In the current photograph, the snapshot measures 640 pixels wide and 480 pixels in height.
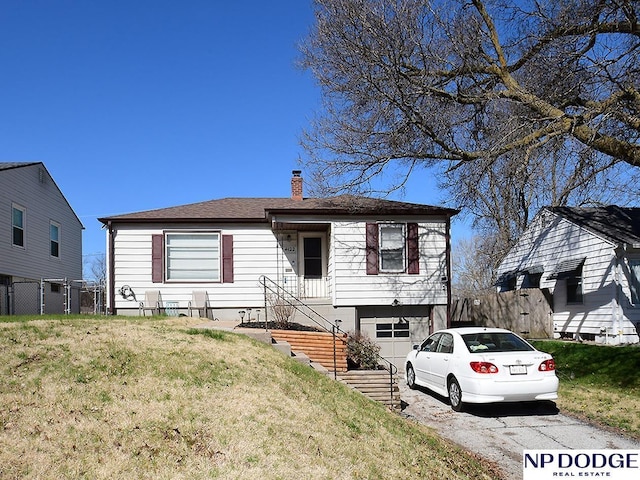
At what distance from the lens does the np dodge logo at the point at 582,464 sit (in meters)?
6.47

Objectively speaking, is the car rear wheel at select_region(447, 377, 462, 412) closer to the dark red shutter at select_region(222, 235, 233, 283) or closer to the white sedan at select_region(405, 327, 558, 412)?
the white sedan at select_region(405, 327, 558, 412)

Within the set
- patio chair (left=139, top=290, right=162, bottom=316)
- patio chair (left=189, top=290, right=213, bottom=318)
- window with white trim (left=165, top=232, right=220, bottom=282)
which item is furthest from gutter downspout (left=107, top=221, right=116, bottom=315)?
patio chair (left=189, top=290, right=213, bottom=318)

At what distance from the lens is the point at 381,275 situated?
16.7m

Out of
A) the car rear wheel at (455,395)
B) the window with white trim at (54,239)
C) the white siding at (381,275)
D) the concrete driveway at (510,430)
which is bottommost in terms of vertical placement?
the concrete driveway at (510,430)

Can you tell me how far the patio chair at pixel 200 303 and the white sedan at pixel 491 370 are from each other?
24.0 feet

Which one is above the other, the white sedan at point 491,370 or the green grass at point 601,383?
the white sedan at point 491,370

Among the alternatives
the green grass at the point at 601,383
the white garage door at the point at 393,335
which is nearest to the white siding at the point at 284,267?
the white garage door at the point at 393,335

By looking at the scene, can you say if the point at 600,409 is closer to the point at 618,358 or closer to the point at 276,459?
the point at 618,358

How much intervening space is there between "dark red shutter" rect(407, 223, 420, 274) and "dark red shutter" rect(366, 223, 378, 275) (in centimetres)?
96

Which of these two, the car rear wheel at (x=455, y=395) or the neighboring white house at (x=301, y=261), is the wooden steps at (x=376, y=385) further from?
the neighboring white house at (x=301, y=261)

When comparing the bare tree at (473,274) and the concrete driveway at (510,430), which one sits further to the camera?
the bare tree at (473,274)

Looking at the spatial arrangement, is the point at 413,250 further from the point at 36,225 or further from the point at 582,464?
the point at 36,225

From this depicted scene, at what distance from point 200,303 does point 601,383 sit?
402 inches

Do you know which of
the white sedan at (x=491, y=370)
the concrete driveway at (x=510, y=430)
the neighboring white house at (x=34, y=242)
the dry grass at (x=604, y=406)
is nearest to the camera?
the concrete driveway at (x=510, y=430)
